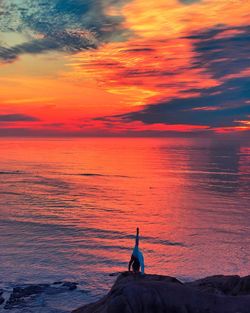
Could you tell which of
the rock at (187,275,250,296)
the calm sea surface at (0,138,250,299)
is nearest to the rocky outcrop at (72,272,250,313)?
the rock at (187,275,250,296)

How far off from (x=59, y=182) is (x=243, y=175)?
184 feet

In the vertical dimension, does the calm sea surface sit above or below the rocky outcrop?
below

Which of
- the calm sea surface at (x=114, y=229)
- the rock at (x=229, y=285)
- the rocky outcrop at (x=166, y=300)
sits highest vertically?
the rocky outcrop at (x=166, y=300)

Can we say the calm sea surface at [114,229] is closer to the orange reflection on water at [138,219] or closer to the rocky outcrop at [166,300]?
the orange reflection on water at [138,219]

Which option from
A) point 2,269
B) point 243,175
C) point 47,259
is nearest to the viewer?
point 2,269

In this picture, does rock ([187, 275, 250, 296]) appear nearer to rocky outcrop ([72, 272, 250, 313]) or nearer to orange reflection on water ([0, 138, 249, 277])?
rocky outcrop ([72, 272, 250, 313])

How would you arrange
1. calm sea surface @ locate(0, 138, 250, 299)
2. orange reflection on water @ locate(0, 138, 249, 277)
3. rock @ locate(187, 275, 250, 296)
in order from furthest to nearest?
orange reflection on water @ locate(0, 138, 249, 277) < calm sea surface @ locate(0, 138, 250, 299) < rock @ locate(187, 275, 250, 296)

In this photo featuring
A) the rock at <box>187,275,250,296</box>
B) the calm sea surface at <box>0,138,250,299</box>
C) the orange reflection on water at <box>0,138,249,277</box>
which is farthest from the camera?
the orange reflection on water at <box>0,138,249,277</box>

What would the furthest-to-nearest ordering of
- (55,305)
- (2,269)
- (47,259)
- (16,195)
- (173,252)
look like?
(16,195), (173,252), (47,259), (2,269), (55,305)

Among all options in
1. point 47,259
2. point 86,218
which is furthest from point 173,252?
point 86,218

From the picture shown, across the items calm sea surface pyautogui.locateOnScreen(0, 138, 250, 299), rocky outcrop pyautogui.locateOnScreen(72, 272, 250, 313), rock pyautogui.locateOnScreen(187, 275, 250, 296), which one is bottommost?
calm sea surface pyautogui.locateOnScreen(0, 138, 250, 299)

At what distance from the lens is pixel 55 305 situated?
28.6m

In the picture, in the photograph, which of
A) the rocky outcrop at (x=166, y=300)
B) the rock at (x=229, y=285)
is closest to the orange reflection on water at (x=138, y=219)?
the rock at (x=229, y=285)

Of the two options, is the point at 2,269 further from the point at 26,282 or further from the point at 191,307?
the point at 191,307
